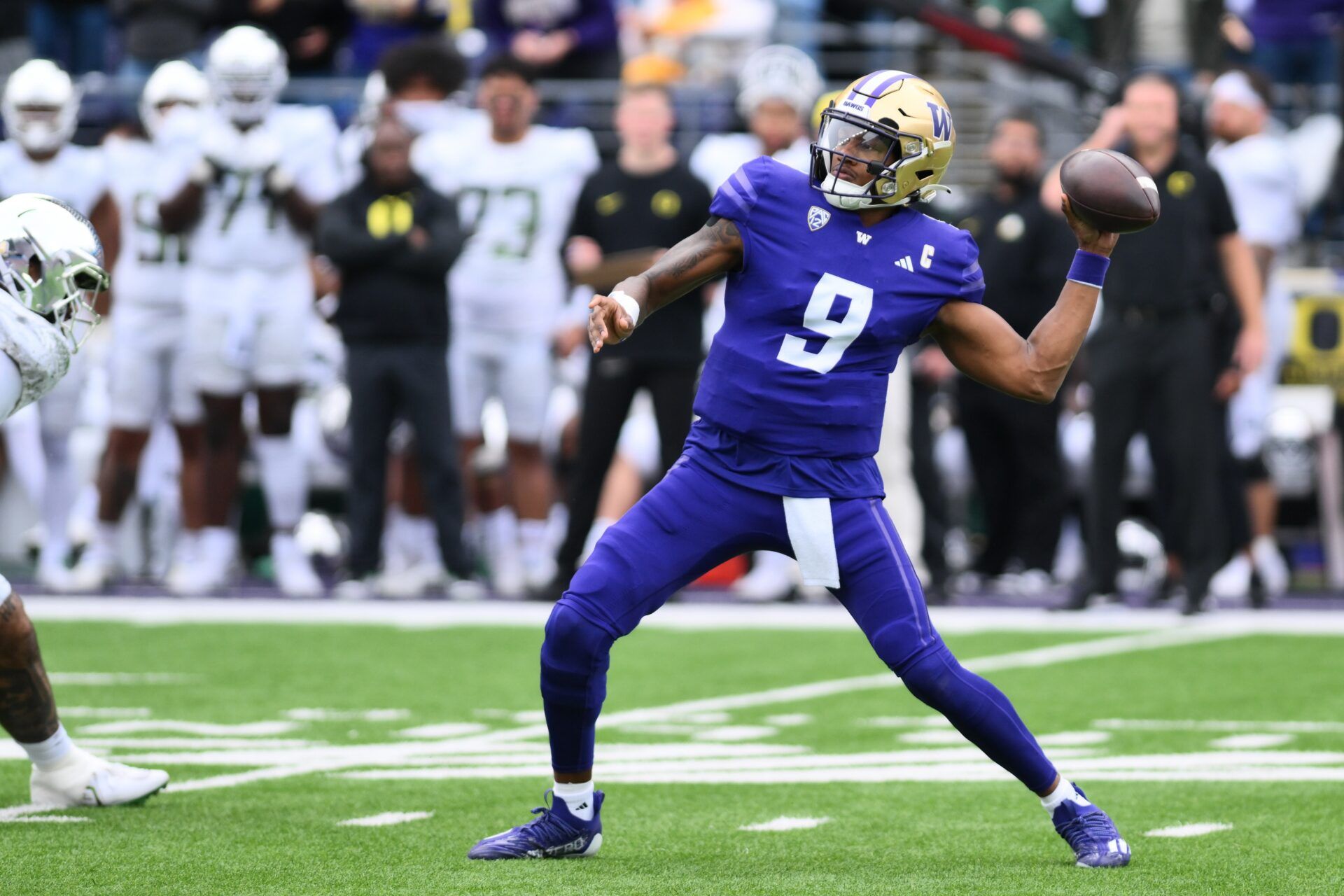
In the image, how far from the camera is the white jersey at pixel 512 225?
35.7 ft

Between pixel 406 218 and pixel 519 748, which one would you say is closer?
pixel 519 748

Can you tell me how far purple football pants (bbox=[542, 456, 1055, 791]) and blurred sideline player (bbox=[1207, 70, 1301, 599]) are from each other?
6.45m

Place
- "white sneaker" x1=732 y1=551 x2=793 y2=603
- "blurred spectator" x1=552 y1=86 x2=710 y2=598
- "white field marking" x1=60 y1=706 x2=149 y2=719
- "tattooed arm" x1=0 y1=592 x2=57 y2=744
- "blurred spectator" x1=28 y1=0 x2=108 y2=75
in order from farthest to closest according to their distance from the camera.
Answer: "blurred spectator" x1=28 y1=0 x2=108 y2=75 → "white sneaker" x1=732 y1=551 x2=793 y2=603 → "blurred spectator" x1=552 y1=86 x2=710 y2=598 → "white field marking" x1=60 y1=706 x2=149 y2=719 → "tattooed arm" x1=0 y1=592 x2=57 y2=744

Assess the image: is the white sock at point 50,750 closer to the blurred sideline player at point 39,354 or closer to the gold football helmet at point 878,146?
the blurred sideline player at point 39,354

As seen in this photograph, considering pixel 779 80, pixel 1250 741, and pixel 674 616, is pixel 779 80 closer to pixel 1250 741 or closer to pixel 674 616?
pixel 674 616

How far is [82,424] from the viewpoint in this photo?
480 inches

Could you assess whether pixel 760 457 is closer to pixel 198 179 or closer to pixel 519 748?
pixel 519 748

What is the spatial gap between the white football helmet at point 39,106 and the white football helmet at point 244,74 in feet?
2.57

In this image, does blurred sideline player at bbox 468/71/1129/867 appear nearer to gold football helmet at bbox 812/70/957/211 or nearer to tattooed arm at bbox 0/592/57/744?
gold football helmet at bbox 812/70/957/211

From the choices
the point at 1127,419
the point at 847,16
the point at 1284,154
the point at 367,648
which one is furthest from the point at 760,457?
the point at 847,16

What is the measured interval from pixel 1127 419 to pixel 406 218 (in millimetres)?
3321

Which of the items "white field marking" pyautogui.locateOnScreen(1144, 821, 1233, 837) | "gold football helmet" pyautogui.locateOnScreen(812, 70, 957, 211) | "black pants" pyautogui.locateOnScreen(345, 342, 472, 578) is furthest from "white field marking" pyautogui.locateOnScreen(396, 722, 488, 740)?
"black pants" pyautogui.locateOnScreen(345, 342, 472, 578)

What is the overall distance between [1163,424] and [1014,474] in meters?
1.60

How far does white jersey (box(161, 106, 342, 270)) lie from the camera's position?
10.5 metres
